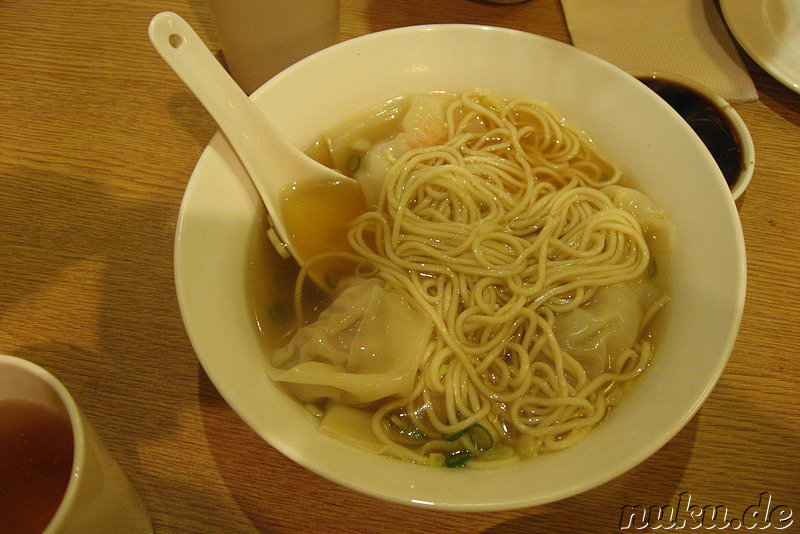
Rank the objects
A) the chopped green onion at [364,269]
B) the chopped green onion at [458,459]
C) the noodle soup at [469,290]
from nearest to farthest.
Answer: the chopped green onion at [458,459] → the noodle soup at [469,290] → the chopped green onion at [364,269]

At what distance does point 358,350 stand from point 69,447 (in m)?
0.58

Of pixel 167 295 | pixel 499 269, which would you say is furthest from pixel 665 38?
pixel 167 295

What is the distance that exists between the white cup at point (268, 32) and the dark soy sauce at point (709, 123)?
1.01m

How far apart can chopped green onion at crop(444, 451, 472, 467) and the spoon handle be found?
0.75 m

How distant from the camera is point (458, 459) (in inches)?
42.6

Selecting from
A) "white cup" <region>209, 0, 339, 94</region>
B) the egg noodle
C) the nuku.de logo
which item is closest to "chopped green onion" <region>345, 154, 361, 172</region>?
the egg noodle

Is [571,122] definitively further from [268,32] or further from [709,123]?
[268,32]

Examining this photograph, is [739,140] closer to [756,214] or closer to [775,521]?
[756,214]

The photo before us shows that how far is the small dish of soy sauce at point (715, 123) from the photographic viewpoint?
1487mm

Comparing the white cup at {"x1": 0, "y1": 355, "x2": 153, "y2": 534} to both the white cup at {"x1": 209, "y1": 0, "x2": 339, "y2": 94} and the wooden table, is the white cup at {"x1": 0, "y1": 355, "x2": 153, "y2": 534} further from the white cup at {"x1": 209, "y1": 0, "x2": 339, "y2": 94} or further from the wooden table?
the white cup at {"x1": 209, "y1": 0, "x2": 339, "y2": 94}

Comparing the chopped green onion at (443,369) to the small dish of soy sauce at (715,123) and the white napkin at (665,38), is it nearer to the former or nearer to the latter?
the small dish of soy sauce at (715,123)

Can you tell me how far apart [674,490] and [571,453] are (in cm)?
33

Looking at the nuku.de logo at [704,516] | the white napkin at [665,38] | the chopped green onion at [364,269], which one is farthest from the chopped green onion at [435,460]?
the white napkin at [665,38]

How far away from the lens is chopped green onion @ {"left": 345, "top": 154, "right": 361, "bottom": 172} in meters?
1.56
